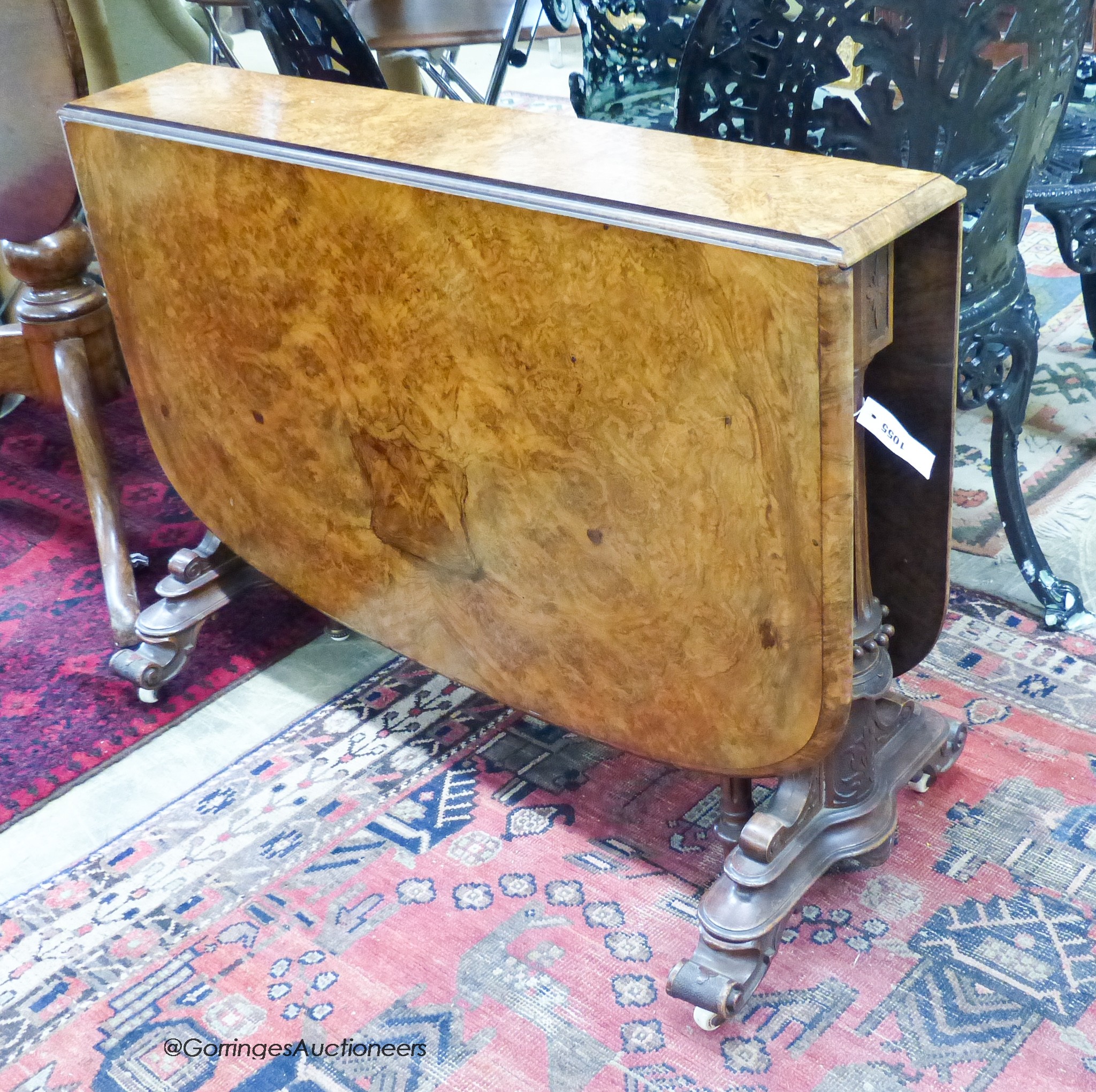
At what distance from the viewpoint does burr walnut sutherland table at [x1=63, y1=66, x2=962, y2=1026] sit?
106 centimetres

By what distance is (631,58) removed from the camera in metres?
1.88

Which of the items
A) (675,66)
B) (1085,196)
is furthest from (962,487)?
(675,66)

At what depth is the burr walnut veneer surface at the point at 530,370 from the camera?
1.05m

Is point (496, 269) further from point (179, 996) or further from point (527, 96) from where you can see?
point (527, 96)

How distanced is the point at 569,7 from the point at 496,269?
1.33 metres

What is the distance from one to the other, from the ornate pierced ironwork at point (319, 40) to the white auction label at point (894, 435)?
2.88 ft

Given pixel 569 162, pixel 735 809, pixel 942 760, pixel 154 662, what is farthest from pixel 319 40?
pixel 942 760

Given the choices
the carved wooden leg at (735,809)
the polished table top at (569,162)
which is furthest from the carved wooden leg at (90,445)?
the carved wooden leg at (735,809)

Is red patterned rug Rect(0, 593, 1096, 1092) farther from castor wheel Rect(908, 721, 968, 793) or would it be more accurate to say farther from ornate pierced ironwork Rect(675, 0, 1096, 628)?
ornate pierced ironwork Rect(675, 0, 1096, 628)

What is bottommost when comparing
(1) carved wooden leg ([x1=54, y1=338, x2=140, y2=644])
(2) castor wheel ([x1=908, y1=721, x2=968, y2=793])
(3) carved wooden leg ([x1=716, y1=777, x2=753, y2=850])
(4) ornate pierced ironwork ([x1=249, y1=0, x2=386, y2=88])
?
(2) castor wheel ([x1=908, y1=721, x2=968, y2=793])

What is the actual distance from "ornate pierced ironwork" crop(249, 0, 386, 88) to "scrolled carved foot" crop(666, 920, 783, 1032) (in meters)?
1.18

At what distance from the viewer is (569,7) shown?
90.2 inches
